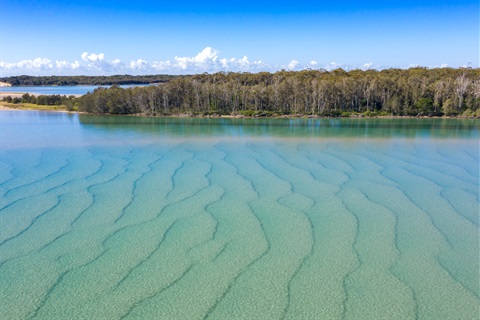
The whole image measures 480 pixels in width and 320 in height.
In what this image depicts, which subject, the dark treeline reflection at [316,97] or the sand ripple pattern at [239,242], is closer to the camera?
the sand ripple pattern at [239,242]

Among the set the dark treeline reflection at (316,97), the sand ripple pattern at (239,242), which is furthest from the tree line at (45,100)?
the sand ripple pattern at (239,242)

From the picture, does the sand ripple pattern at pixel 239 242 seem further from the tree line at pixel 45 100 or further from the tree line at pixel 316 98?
the tree line at pixel 45 100

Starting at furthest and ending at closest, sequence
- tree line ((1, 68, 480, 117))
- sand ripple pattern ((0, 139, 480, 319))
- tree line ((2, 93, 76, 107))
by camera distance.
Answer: tree line ((2, 93, 76, 107)) → tree line ((1, 68, 480, 117)) → sand ripple pattern ((0, 139, 480, 319))

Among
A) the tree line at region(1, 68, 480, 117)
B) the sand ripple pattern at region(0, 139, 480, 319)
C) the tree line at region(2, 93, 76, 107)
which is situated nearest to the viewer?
the sand ripple pattern at region(0, 139, 480, 319)

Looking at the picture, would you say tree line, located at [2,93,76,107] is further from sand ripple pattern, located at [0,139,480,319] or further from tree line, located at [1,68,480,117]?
sand ripple pattern, located at [0,139,480,319]

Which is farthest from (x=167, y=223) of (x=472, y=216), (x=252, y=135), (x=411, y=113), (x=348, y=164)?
(x=411, y=113)

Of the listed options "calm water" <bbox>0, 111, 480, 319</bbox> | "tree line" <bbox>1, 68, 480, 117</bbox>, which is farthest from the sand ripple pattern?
"tree line" <bbox>1, 68, 480, 117</bbox>
